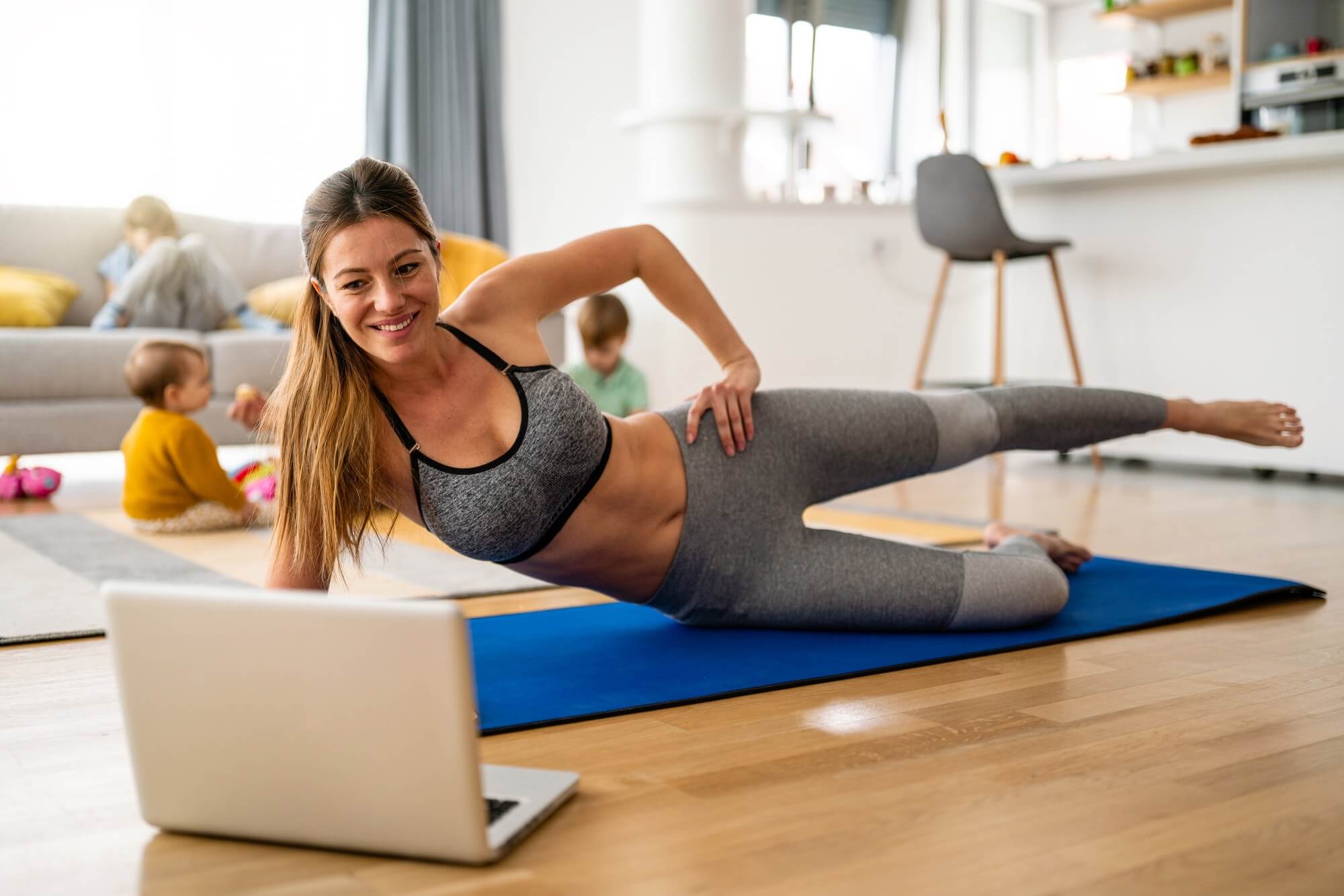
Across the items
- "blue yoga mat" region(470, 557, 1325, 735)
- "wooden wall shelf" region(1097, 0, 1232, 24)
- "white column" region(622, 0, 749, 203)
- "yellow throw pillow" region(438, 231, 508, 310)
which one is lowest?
"blue yoga mat" region(470, 557, 1325, 735)

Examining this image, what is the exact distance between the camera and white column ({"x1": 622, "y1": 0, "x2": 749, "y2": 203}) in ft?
15.7

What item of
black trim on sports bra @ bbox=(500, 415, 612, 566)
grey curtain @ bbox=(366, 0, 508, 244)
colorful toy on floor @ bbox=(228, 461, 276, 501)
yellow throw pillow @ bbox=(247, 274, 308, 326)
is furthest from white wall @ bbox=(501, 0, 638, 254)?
black trim on sports bra @ bbox=(500, 415, 612, 566)

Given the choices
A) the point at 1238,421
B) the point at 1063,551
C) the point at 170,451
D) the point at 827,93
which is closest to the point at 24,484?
the point at 170,451

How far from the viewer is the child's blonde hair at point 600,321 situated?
3.72 metres

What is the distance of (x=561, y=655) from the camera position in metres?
1.69

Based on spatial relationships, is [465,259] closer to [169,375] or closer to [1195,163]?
[169,375]

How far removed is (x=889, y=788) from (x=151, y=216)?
373cm

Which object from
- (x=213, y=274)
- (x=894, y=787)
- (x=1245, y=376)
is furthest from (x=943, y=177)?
(x=894, y=787)

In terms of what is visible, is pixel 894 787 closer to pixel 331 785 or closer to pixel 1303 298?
pixel 331 785

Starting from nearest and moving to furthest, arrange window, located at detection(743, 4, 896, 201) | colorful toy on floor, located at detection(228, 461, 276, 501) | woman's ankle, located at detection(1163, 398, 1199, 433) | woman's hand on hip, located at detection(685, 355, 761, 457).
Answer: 1. woman's hand on hip, located at detection(685, 355, 761, 457)
2. woman's ankle, located at detection(1163, 398, 1199, 433)
3. colorful toy on floor, located at detection(228, 461, 276, 501)
4. window, located at detection(743, 4, 896, 201)

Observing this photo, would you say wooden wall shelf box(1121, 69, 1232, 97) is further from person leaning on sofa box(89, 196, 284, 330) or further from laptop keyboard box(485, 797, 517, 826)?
laptop keyboard box(485, 797, 517, 826)

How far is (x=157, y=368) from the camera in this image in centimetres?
285

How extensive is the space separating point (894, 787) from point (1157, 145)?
706 centimetres

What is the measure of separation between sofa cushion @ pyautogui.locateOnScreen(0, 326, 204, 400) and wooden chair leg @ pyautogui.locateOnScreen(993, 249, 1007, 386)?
7.99ft
